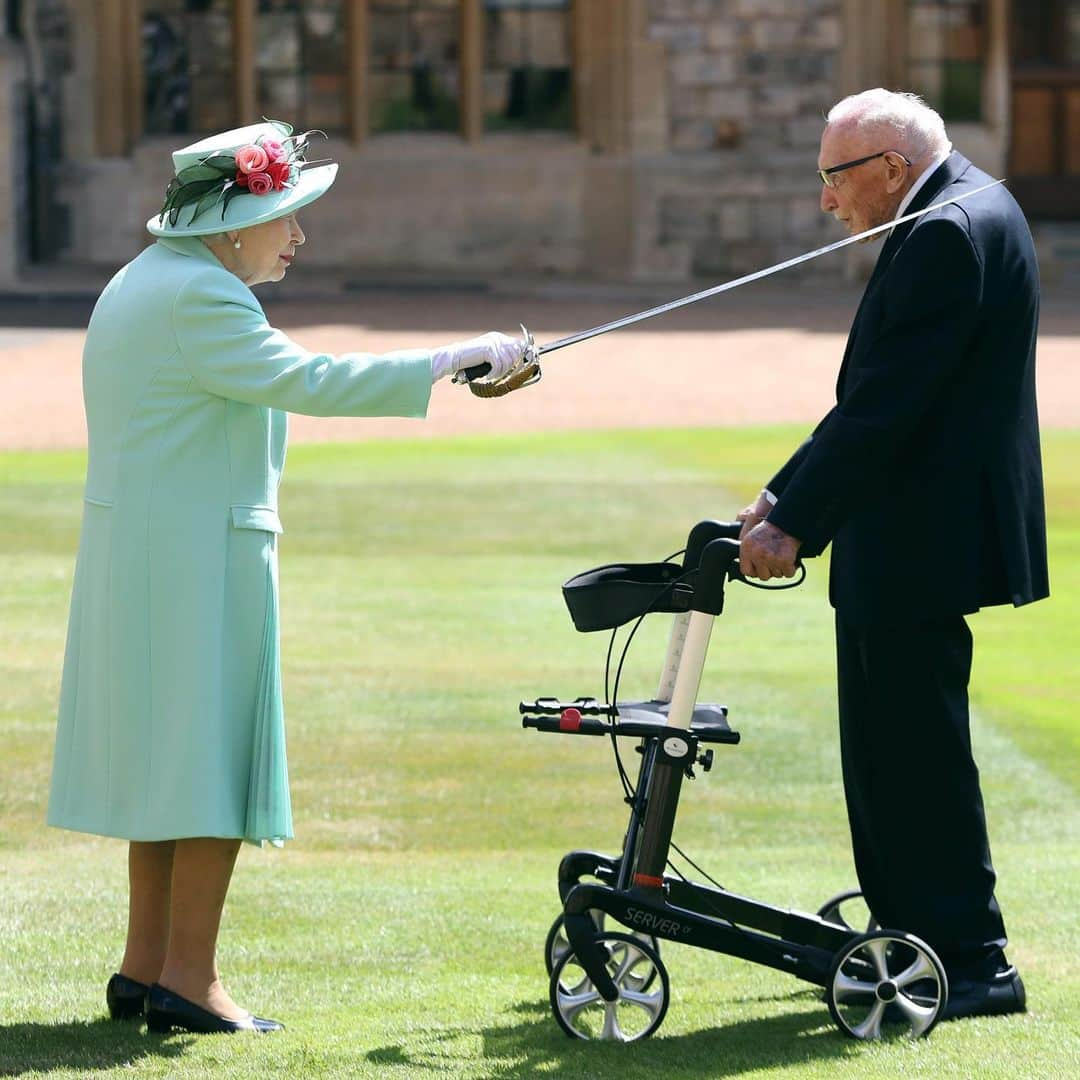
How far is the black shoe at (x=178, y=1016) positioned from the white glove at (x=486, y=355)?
1.25 metres

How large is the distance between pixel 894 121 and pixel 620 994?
5.65ft

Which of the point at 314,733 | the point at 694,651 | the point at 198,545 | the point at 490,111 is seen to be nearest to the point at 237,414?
the point at 198,545

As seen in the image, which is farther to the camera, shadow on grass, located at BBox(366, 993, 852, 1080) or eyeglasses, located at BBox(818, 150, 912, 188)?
eyeglasses, located at BBox(818, 150, 912, 188)

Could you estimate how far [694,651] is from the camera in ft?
13.7

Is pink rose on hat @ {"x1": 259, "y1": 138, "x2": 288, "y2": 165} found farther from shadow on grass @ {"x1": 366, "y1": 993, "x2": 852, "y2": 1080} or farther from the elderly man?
shadow on grass @ {"x1": 366, "y1": 993, "x2": 852, "y2": 1080}

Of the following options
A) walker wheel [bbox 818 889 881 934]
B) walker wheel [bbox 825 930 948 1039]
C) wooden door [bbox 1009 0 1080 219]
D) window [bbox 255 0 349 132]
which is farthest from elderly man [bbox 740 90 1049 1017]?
wooden door [bbox 1009 0 1080 219]

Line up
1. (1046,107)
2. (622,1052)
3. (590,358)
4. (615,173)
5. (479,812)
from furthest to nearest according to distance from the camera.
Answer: (1046,107), (615,173), (590,358), (479,812), (622,1052)

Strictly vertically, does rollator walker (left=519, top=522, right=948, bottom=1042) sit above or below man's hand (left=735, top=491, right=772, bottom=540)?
below

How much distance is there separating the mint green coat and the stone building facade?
21.0 metres

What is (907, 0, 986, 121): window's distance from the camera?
25.3 metres

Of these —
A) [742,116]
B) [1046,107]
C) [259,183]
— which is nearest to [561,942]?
[259,183]

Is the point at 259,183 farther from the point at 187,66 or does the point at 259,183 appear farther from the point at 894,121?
the point at 187,66

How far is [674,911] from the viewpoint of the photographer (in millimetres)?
4164

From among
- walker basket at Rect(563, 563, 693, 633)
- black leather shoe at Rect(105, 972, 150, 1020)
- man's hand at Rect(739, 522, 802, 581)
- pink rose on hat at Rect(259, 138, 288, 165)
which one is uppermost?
pink rose on hat at Rect(259, 138, 288, 165)
